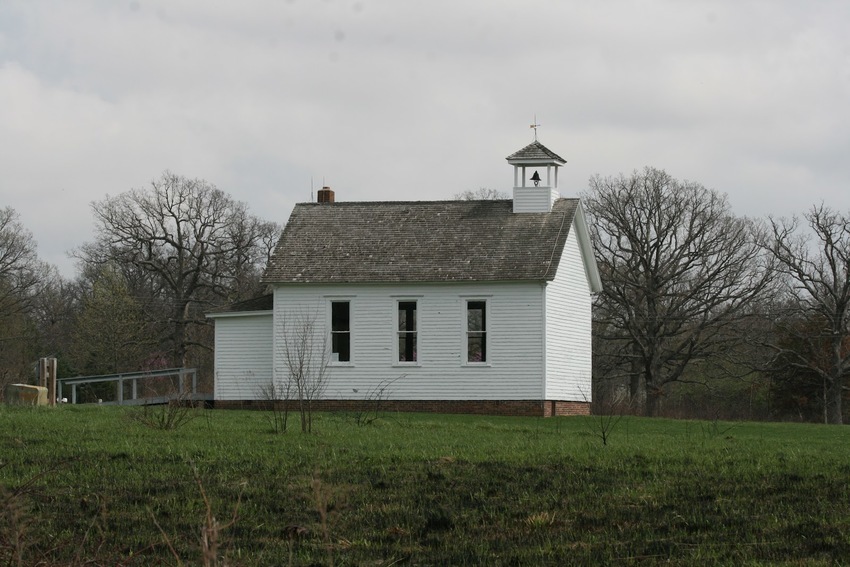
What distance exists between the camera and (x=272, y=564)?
32.9ft

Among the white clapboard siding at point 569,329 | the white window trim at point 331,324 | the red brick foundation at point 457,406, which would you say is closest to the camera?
the red brick foundation at point 457,406

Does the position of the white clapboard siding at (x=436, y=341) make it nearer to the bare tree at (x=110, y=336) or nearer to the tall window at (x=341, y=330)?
the tall window at (x=341, y=330)

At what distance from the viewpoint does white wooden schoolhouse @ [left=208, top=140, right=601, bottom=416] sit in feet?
115

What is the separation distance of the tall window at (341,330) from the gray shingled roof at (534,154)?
670 cm

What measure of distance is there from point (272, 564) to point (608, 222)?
49287mm

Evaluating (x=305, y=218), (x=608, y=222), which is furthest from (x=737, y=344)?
(x=305, y=218)

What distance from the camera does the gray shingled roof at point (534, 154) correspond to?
3788 cm

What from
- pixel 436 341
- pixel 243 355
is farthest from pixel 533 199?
pixel 243 355

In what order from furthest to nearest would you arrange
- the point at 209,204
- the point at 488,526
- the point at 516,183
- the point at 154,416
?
the point at 209,204 → the point at 516,183 → the point at 154,416 → the point at 488,526

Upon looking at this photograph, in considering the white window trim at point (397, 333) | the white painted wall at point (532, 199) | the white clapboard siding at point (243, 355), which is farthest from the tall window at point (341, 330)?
the white painted wall at point (532, 199)

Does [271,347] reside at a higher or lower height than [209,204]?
lower

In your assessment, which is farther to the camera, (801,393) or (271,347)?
(801,393)

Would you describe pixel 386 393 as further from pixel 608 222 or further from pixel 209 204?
pixel 209 204

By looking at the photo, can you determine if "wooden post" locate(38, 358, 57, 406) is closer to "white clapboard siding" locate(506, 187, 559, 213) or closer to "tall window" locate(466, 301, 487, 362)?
"tall window" locate(466, 301, 487, 362)
